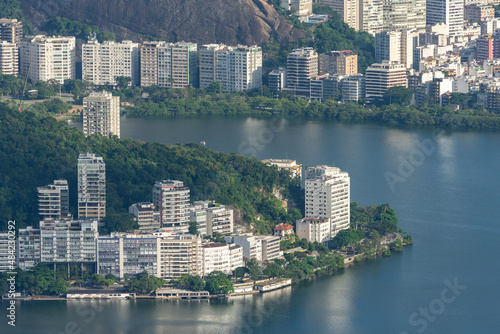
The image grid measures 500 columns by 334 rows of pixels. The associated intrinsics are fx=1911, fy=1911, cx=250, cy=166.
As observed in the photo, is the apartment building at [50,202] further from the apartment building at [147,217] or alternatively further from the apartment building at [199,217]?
the apartment building at [199,217]

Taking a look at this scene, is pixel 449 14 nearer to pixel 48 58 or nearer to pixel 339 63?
pixel 339 63

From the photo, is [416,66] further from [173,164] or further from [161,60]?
[173,164]

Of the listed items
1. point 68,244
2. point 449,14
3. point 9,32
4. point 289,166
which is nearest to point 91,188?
point 68,244

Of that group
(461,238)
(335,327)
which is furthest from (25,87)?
(335,327)

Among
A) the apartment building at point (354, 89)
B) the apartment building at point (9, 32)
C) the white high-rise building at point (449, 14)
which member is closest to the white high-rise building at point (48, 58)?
the apartment building at point (9, 32)

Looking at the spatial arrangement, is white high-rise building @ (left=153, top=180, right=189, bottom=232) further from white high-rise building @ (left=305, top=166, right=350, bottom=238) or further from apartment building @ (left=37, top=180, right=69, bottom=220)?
white high-rise building @ (left=305, top=166, right=350, bottom=238)
